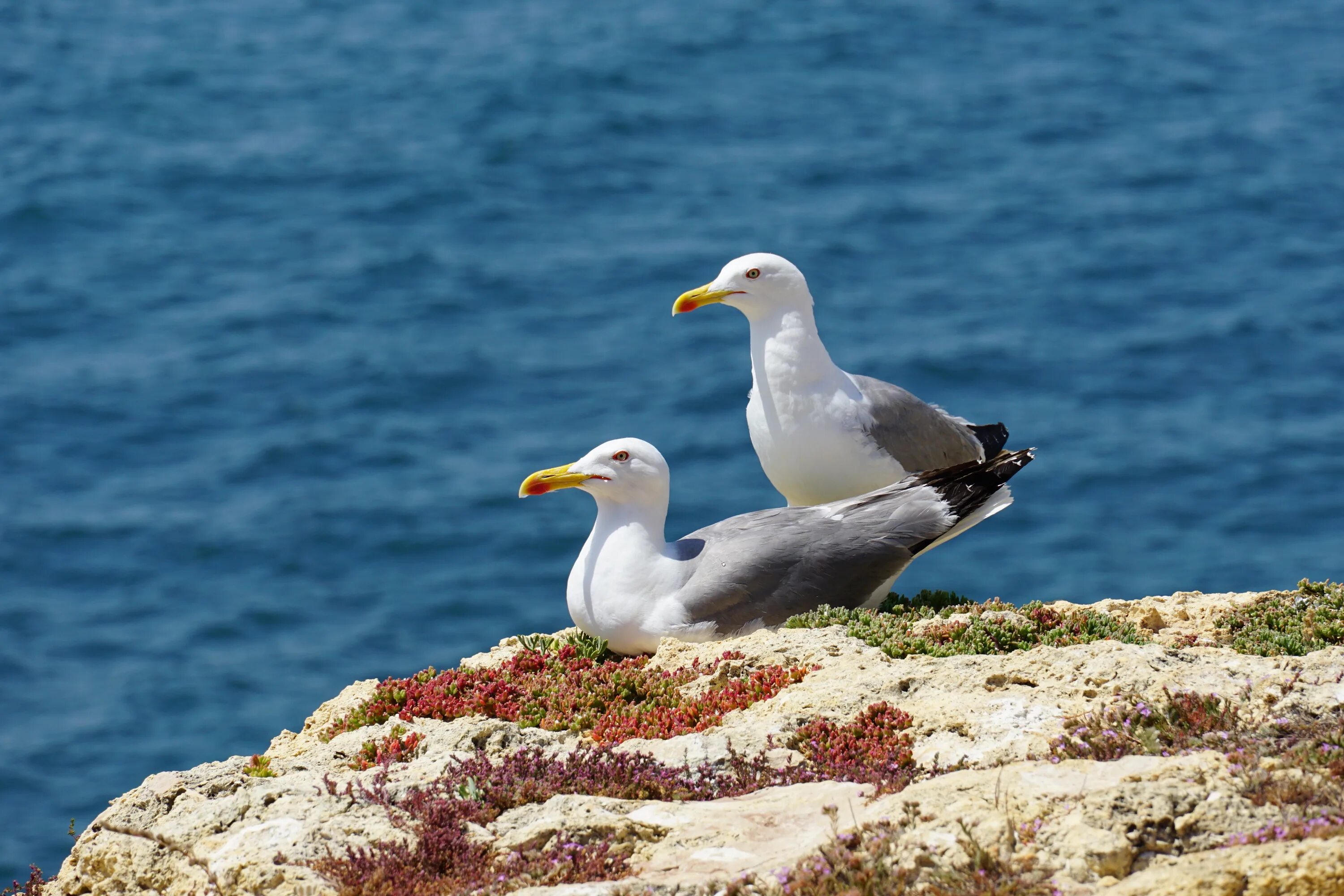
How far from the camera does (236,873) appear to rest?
581cm

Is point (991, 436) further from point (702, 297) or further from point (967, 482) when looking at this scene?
point (702, 297)

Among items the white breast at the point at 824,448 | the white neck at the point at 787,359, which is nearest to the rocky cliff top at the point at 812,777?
the white breast at the point at 824,448

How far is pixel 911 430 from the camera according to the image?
34.2 ft

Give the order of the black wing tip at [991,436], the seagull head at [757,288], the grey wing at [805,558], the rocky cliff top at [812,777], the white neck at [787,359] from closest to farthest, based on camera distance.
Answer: the rocky cliff top at [812,777] → the grey wing at [805,558] → the white neck at [787,359] → the seagull head at [757,288] → the black wing tip at [991,436]

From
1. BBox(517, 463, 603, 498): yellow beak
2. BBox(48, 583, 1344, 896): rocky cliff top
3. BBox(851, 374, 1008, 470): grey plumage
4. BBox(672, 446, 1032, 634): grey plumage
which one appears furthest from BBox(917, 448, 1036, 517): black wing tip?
BBox(517, 463, 603, 498): yellow beak

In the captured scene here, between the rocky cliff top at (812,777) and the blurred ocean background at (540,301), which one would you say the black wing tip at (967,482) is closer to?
the rocky cliff top at (812,777)

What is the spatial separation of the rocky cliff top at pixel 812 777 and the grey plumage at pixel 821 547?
0.27 meters

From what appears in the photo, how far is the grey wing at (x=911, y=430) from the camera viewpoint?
10.3 m

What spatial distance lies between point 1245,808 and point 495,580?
1469 cm

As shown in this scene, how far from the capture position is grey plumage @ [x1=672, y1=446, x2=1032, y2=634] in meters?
8.88

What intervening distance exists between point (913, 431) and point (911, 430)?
0.02 metres

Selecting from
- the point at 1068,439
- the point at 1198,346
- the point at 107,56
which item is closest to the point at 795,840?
the point at 1068,439

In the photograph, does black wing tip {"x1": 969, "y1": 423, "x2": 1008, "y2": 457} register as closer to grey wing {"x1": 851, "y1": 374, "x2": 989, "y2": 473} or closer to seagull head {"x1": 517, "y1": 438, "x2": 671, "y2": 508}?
grey wing {"x1": 851, "y1": 374, "x2": 989, "y2": 473}

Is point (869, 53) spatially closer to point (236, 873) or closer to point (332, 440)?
point (332, 440)
